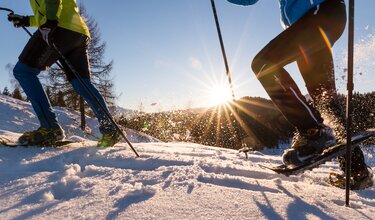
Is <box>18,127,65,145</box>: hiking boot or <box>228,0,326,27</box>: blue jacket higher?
<box>228,0,326,27</box>: blue jacket

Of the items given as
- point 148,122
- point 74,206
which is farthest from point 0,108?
point 74,206

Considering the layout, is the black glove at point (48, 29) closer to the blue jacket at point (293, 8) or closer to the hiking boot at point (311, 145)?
the blue jacket at point (293, 8)

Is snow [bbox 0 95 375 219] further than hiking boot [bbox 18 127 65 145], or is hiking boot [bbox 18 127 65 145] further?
hiking boot [bbox 18 127 65 145]

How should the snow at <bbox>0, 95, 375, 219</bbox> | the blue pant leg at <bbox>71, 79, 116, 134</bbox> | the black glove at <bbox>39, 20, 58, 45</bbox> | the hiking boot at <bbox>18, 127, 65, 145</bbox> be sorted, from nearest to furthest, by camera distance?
the snow at <bbox>0, 95, 375, 219</bbox> → the black glove at <bbox>39, 20, 58, 45</bbox> → the hiking boot at <bbox>18, 127, 65, 145</bbox> → the blue pant leg at <bbox>71, 79, 116, 134</bbox>

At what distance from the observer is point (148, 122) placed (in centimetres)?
2009

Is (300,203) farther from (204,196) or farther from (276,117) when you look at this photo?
(276,117)

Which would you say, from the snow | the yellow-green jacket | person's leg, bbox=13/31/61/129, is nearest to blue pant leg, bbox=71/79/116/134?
person's leg, bbox=13/31/61/129

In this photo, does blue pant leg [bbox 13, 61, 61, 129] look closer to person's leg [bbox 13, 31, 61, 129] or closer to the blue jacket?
person's leg [bbox 13, 31, 61, 129]

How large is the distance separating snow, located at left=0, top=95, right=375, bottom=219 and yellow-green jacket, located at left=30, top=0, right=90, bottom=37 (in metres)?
1.39

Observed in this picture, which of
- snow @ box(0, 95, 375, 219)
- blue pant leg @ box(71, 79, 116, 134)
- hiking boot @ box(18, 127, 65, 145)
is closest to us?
snow @ box(0, 95, 375, 219)

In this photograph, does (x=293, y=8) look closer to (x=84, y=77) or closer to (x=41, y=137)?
(x=84, y=77)

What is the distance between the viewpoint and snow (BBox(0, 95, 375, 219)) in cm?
150

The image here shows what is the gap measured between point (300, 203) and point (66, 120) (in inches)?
576

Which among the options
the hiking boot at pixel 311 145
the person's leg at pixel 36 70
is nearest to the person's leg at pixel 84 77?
the person's leg at pixel 36 70
